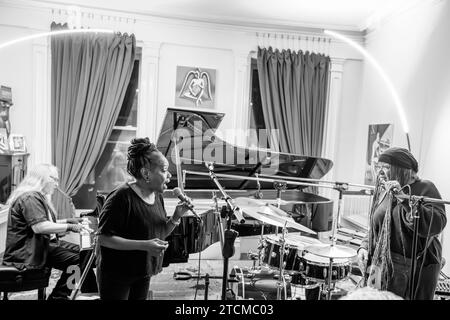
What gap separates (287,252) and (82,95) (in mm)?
3110

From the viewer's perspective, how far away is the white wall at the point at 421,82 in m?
3.33

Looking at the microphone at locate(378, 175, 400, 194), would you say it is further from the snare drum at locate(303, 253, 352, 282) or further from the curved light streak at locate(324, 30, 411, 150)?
the curved light streak at locate(324, 30, 411, 150)

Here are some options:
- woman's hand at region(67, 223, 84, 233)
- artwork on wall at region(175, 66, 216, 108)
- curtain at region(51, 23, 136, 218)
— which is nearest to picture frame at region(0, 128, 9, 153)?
curtain at region(51, 23, 136, 218)

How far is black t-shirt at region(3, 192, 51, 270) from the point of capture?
2.53 m

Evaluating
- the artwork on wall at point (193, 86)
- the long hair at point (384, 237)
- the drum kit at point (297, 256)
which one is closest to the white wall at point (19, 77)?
the artwork on wall at point (193, 86)

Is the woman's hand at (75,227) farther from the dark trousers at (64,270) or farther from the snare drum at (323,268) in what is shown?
the snare drum at (323,268)

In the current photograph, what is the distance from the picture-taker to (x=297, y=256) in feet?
8.89

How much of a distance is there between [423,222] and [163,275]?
2.81 metres

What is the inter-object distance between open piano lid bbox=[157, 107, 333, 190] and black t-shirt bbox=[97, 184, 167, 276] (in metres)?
1.65

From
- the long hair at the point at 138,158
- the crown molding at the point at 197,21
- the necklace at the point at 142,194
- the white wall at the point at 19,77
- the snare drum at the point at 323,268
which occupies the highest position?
the crown molding at the point at 197,21

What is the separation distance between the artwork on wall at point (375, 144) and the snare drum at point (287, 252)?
75.7 inches

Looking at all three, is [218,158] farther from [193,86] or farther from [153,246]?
[153,246]

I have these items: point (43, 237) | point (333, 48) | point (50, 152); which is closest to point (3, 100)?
point (50, 152)
